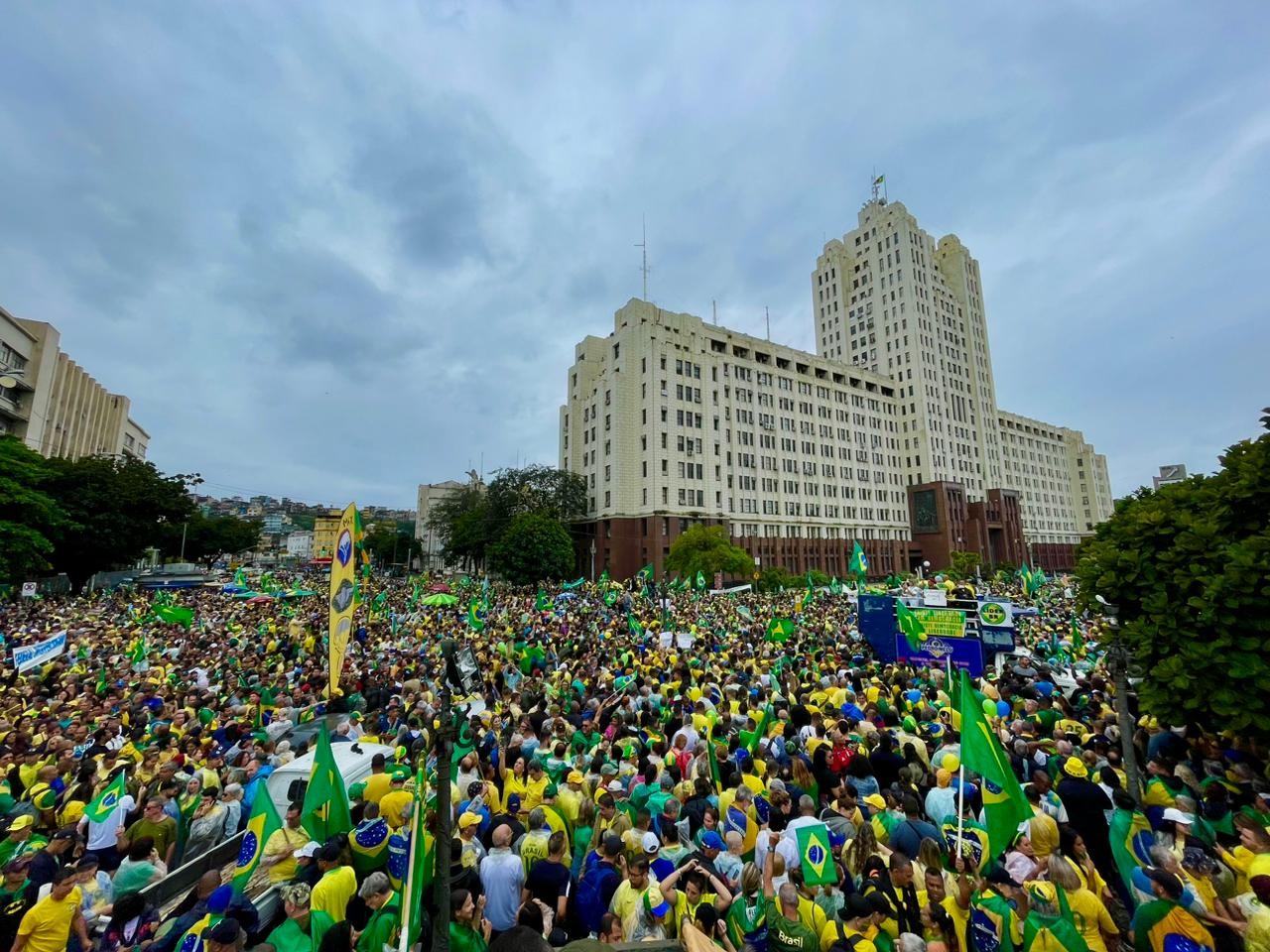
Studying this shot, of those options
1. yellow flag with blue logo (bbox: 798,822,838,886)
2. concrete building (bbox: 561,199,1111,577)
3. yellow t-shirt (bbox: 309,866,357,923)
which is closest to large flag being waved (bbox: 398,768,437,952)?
yellow t-shirt (bbox: 309,866,357,923)

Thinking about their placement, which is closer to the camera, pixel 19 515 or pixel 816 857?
pixel 816 857

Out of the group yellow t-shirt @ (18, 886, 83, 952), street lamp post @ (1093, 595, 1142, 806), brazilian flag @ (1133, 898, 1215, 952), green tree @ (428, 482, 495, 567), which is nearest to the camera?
brazilian flag @ (1133, 898, 1215, 952)

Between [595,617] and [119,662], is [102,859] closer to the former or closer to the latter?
[119,662]

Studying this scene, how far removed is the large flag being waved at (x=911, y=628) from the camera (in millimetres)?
16516

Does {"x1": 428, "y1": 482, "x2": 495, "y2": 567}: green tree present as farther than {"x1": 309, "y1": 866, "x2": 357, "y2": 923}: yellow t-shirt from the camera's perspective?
Yes

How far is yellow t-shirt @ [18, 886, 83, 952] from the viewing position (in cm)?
456

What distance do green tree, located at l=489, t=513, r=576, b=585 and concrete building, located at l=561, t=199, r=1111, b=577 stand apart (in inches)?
271

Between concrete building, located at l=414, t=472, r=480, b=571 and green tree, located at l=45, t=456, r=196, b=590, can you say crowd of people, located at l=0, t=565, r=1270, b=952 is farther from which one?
concrete building, located at l=414, t=472, r=480, b=571

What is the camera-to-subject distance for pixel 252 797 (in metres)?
7.54

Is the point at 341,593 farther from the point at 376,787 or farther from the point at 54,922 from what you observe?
the point at 54,922

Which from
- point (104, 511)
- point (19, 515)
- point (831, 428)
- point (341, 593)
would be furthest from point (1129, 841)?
point (831, 428)

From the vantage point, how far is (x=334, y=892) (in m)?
4.71

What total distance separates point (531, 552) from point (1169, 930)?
1964 inches

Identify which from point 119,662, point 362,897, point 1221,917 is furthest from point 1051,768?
point 119,662
